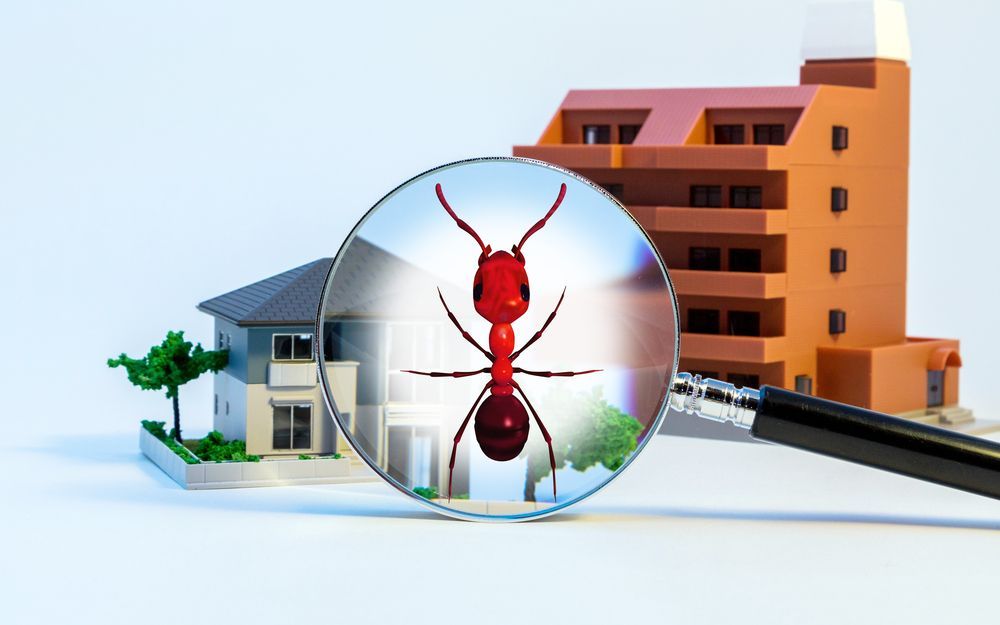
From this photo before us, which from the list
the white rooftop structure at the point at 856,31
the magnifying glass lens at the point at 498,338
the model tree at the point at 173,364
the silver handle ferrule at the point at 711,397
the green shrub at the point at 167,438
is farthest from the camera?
the white rooftop structure at the point at 856,31

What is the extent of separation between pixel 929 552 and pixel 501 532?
1557 millimetres

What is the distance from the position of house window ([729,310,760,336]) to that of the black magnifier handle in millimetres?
2655

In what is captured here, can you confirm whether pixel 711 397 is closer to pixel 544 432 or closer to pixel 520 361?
pixel 544 432

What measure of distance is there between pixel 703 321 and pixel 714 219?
559 mm

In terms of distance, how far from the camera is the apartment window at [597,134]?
30.8 feet

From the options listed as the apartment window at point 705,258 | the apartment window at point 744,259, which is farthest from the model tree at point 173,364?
the apartment window at point 744,259

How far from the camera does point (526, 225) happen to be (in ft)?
21.3

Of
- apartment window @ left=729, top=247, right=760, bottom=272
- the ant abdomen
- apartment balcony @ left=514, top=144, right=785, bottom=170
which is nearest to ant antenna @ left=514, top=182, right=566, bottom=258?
the ant abdomen

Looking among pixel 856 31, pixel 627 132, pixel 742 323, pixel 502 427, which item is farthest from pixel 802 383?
pixel 502 427

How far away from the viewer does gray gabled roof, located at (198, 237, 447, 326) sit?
6387mm

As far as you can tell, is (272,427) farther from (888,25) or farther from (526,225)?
(888,25)

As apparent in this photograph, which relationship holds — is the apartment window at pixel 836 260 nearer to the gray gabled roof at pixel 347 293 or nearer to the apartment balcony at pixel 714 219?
the apartment balcony at pixel 714 219

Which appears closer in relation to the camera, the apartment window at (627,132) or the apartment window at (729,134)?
the apartment window at (729,134)

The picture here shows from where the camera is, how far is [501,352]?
6480mm
